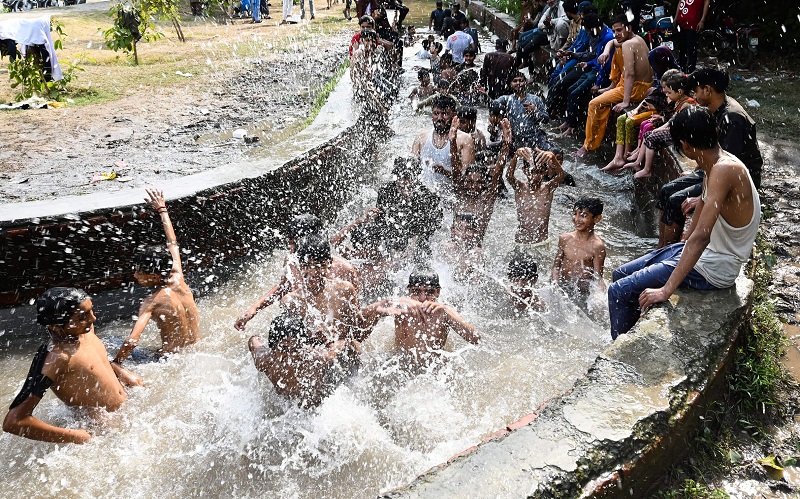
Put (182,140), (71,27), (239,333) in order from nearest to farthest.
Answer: (239,333), (182,140), (71,27)

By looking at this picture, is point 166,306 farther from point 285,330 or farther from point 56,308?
point 285,330

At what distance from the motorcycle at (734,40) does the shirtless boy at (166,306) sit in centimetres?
888

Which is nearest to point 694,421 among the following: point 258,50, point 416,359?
point 416,359

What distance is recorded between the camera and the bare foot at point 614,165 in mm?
6963

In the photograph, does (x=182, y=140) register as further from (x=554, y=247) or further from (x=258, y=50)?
(x=258, y=50)

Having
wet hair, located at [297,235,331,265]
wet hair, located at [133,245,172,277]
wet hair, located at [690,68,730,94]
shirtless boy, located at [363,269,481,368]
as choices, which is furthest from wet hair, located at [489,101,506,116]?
wet hair, located at [133,245,172,277]

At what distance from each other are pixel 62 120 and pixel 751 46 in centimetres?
1111

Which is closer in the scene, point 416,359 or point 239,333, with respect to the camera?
point 416,359

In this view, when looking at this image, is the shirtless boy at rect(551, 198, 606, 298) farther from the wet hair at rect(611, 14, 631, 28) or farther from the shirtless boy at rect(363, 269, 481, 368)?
the wet hair at rect(611, 14, 631, 28)

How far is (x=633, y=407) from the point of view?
2520mm

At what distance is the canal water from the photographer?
3.34m

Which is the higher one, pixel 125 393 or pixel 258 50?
pixel 258 50

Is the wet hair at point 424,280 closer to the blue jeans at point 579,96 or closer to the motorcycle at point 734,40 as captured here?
the blue jeans at point 579,96

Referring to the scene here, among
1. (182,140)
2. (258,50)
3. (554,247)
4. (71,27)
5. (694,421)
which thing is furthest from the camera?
(71,27)
